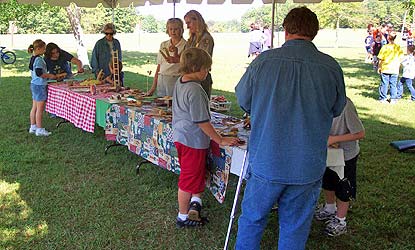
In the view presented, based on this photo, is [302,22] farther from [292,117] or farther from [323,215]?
[323,215]

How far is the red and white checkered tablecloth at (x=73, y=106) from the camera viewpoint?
4.58 m

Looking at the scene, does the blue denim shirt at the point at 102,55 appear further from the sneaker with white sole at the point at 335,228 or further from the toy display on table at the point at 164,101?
the sneaker with white sole at the point at 335,228

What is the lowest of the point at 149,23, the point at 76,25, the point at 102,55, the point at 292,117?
the point at 292,117

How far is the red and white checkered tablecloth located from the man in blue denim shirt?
2.98 meters

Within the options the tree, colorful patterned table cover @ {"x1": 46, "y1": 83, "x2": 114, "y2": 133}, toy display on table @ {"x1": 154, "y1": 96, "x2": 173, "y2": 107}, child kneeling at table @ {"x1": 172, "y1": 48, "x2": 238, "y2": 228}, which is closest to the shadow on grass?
child kneeling at table @ {"x1": 172, "y1": 48, "x2": 238, "y2": 228}

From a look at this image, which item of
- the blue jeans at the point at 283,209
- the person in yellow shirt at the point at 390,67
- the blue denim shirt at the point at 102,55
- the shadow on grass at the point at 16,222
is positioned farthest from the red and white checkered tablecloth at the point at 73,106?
the person in yellow shirt at the point at 390,67

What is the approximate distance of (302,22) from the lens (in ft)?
5.85

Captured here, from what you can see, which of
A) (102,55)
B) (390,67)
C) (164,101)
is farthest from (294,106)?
(390,67)

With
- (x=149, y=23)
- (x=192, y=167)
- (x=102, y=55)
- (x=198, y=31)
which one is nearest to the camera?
(x=192, y=167)

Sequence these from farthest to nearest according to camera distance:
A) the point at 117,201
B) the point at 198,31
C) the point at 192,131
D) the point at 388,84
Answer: the point at 388,84
the point at 198,31
the point at 117,201
the point at 192,131

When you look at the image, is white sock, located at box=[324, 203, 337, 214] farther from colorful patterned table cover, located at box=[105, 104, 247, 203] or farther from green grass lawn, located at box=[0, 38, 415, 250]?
colorful patterned table cover, located at box=[105, 104, 247, 203]

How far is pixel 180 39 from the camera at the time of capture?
14.1ft

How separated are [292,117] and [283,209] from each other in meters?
0.44

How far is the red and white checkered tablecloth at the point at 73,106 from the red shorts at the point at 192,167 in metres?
2.01
